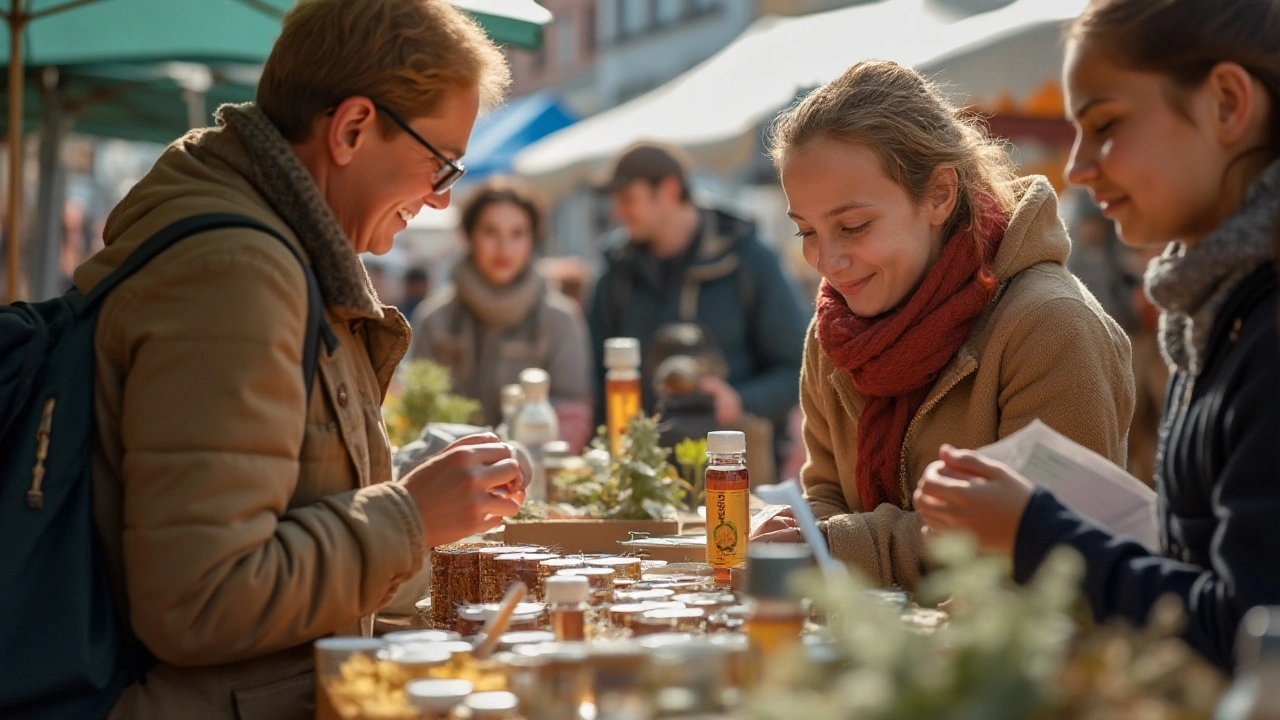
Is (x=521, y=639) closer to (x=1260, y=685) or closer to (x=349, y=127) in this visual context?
(x=349, y=127)

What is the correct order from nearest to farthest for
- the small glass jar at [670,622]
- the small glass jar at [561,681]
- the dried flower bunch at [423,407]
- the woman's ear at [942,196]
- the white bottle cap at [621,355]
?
the small glass jar at [561,681] < the small glass jar at [670,622] < the woman's ear at [942,196] < the white bottle cap at [621,355] < the dried flower bunch at [423,407]

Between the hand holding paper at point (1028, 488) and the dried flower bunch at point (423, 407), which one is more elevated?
the hand holding paper at point (1028, 488)

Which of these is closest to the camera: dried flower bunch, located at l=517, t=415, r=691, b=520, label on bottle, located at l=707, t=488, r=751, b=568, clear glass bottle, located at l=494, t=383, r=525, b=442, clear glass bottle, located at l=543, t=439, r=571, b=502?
label on bottle, located at l=707, t=488, r=751, b=568

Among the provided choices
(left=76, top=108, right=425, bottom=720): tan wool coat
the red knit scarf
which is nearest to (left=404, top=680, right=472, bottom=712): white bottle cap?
(left=76, top=108, right=425, bottom=720): tan wool coat

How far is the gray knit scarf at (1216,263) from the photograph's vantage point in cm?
173

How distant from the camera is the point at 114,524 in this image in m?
2.06

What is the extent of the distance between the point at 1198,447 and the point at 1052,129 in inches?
286

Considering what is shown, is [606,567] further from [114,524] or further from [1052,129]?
[1052,129]

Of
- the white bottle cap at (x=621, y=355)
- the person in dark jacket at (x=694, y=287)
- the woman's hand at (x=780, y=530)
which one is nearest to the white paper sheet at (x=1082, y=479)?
the woman's hand at (x=780, y=530)

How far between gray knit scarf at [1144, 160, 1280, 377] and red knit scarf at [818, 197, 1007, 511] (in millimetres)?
852

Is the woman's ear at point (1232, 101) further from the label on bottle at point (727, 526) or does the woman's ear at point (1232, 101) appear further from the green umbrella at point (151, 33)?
the green umbrella at point (151, 33)

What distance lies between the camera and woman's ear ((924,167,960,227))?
2.78 meters

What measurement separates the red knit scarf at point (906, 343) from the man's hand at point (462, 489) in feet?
2.66

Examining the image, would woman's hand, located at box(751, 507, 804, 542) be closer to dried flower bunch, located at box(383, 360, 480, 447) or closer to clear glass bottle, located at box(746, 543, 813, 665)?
clear glass bottle, located at box(746, 543, 813, 665)
